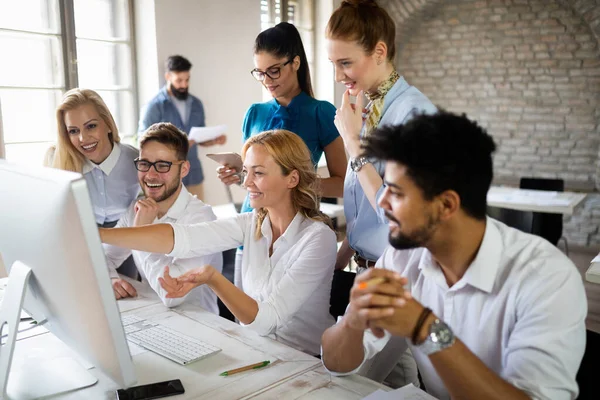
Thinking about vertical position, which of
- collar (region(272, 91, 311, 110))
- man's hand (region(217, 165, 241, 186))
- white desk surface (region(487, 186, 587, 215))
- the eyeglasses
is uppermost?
the eyeglasses

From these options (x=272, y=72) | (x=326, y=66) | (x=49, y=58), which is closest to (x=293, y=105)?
(x=272, y=72)

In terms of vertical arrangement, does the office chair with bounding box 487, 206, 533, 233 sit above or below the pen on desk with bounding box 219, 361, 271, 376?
below

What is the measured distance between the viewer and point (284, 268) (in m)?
1.90

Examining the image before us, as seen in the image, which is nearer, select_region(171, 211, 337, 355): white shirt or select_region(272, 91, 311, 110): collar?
select_region(171, 211, 337, 355): white shirt

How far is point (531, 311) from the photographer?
114 cm

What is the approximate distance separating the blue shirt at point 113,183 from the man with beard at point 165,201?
281 mm

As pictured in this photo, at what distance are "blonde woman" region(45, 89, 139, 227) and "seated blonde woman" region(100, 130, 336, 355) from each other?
25.4 inches

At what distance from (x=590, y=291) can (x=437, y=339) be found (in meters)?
4.23

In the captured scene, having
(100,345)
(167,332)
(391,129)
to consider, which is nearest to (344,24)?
(391,129)

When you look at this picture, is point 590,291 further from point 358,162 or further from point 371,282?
point 371,282

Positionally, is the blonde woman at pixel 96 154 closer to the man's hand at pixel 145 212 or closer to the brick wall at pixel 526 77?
the man's hand at pixel 145 212

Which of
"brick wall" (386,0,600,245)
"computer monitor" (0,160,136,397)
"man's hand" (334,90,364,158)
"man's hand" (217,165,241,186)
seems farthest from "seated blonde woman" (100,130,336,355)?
"brick wall" (386,0,600,245)

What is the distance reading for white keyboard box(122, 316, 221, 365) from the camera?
1.51 metres

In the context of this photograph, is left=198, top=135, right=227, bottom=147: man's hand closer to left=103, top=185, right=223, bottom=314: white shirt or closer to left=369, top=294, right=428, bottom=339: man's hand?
left=103, top=185, right=223, bottom=314: white shirt
